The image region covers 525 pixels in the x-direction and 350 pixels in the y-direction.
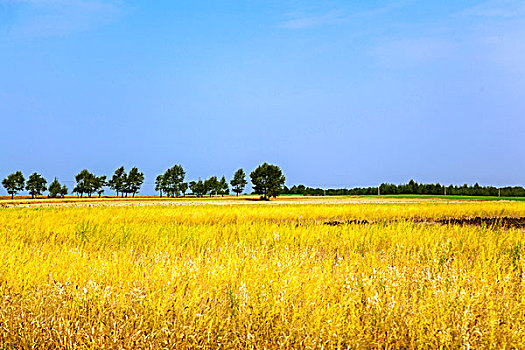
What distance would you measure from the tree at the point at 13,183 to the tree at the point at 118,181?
17.2 meters

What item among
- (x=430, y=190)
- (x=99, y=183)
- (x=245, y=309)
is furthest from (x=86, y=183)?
(x=245, y=309)

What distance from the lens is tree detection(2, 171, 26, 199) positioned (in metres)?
83.2

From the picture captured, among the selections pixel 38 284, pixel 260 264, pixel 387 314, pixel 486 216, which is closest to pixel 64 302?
pixel 38 284

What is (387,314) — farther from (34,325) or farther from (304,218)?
(304,218)

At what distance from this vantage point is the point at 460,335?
3320 mm

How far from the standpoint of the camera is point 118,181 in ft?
298

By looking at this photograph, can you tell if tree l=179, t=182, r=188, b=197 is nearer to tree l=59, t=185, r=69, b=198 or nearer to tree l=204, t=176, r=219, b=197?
tree l=204, t=176, r=219, b=197

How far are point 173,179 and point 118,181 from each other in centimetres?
1224

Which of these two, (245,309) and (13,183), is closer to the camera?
(245,309)

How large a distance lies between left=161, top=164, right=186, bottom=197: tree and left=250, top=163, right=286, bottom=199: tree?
28763 mm

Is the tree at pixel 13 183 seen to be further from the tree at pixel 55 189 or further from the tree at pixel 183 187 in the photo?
the tree at pixel 183 187

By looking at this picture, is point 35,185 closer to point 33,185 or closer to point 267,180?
point 33,185

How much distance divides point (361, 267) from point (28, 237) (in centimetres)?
695

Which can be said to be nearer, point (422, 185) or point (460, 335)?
point (460, 335)
